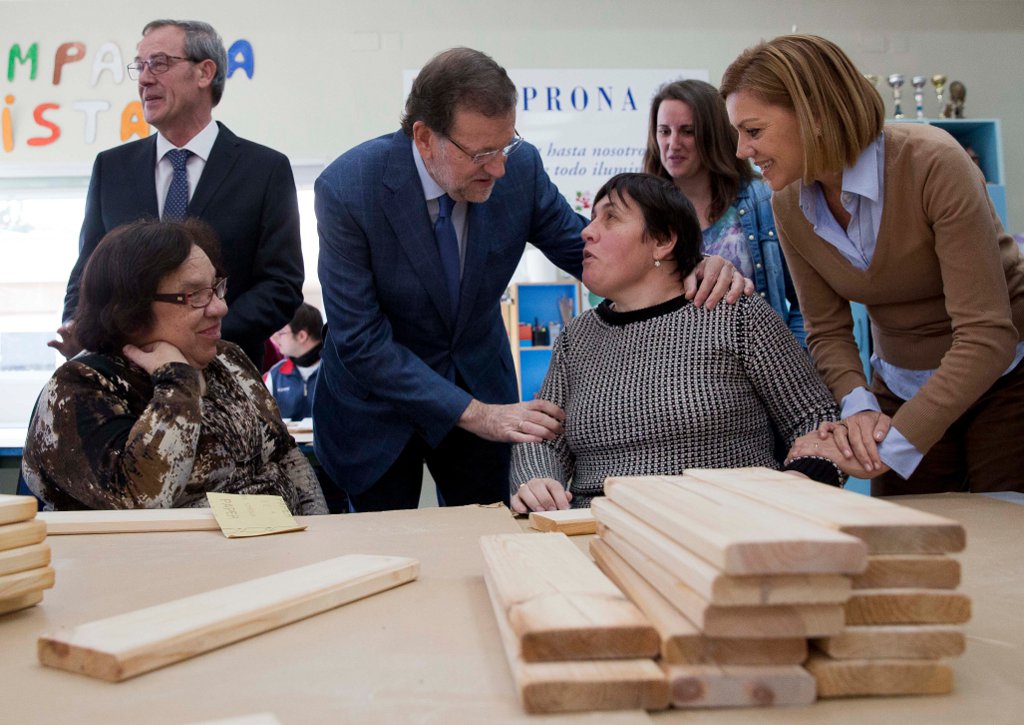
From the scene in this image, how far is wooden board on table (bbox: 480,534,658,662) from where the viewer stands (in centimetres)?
70

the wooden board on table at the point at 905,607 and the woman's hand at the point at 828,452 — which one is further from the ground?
the woman's hand at the point at 828,452

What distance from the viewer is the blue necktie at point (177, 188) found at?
8.07 ft

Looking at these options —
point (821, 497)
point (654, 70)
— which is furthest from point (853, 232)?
point (654, 70)

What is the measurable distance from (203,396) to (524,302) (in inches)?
160

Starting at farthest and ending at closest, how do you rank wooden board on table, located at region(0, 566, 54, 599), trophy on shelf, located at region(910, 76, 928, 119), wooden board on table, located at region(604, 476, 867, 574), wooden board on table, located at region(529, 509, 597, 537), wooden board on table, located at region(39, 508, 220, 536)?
trophy on shelf, located at region(910, 76, 928, 119) < wooden board on table, located at region(39, 508, 220, 536) < wooden board on table, located at region(529, 509, 597, 537) < wooden board on table, located at region(0, 566, 54, 599) < wooden board on table, located at region(604, 476, 867, 574)

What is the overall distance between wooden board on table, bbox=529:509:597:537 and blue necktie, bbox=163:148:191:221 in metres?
1.45

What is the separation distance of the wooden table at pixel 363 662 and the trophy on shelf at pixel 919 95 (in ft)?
17.5

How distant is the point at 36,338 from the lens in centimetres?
603


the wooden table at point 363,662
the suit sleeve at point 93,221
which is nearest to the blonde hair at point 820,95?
the wooden table at point 363,662

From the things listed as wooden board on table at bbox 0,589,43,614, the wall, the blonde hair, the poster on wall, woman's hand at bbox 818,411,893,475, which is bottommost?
wooden board on table at bbox 0,589,43,614

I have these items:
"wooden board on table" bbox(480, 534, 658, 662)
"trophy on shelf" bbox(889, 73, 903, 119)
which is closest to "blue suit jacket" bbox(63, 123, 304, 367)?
"wooden board on table" bbox(480, 534, 658, 662)

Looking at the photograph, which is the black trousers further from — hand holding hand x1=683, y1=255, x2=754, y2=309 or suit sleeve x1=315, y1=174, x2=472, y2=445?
hand holding hand x1=683, y1=255, x2=754, y2=309

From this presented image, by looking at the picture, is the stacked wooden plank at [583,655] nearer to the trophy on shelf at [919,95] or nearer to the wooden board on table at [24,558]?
the wooden board on table at [24,558]

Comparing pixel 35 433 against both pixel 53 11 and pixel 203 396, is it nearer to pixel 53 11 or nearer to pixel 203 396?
pixel 203 396
